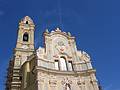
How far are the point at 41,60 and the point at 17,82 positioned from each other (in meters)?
4.80

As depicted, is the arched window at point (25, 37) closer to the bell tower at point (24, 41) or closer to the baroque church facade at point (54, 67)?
the bell tower at point (24, 41)

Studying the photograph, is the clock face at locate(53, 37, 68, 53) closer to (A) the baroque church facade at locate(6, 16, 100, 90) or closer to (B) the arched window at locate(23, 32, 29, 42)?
(A) the baroque church facade at locate(6, 16, 100, 90)

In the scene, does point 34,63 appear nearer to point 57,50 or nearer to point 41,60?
point 41,60

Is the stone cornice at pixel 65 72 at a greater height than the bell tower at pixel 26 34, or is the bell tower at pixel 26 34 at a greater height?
the bell tower at pixel 26 34

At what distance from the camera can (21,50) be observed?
1455 inches

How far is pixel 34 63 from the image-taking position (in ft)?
101

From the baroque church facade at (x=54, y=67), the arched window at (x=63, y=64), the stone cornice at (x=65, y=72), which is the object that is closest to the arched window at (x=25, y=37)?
the baroque church facade at (x=54, y=67)

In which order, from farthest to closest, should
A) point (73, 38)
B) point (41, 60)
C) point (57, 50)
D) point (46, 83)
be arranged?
point (73, 38)
point (57, 50)
point (41, 60)
point (46, 83)

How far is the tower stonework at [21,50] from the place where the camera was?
32.2 meters

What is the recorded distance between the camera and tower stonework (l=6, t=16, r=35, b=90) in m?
32.2

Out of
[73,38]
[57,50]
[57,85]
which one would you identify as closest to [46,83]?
[57,85]

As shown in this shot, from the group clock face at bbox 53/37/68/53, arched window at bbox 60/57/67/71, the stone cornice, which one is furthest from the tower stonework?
arched window at bbox 60/57/67/71

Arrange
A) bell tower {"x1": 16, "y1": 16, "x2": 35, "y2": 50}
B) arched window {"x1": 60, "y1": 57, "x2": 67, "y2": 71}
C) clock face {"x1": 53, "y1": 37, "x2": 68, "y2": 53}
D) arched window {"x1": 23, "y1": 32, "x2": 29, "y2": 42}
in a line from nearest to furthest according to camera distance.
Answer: arched window {"x1": 60, "y1": 57, "x2": 67, "y2": 71} → clock face {"x1": 53, "y1": 37, "x2": 68, "y2": 53} → bell tower {"x1": 16, "y1": 16, "x2": 35, "y2": 50} → arched window {"x1": 23, "y1": 32, "x2": 29, "y2": 42}

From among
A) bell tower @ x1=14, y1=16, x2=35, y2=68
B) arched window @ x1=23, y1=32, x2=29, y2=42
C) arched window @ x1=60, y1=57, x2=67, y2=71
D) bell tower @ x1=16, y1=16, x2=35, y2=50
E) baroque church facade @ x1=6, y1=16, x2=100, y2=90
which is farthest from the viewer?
arched window @ x1=23, y1=32, x2=29, y2=42
